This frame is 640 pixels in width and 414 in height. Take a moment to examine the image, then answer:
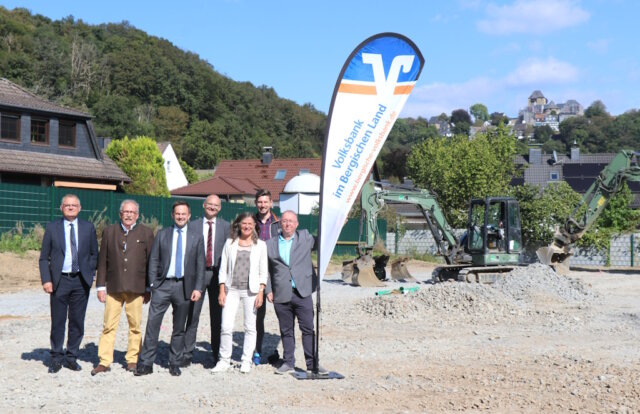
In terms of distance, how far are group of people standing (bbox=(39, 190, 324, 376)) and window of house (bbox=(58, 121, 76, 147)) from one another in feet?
87.8

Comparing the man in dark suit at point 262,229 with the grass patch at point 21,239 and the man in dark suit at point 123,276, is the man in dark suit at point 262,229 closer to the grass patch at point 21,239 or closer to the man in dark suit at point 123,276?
the man in dark suit at point 123,276

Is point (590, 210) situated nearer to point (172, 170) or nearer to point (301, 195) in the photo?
point (301, 195)

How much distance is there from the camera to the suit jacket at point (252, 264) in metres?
8.70

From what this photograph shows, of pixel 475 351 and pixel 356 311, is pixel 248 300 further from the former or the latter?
pixel 356 311

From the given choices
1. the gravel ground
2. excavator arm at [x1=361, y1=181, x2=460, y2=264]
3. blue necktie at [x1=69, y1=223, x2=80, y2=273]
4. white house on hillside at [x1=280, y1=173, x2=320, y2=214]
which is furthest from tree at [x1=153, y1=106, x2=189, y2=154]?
blue necktie at [x1=69, y1=223, x2=80, y2=273]

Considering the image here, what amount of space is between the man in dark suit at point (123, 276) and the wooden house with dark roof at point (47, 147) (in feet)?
77.7

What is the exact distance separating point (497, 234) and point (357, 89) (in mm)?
14929

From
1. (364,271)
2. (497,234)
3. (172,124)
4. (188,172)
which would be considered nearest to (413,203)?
(497,234)

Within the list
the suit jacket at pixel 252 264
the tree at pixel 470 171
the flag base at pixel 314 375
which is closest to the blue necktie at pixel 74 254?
the suit jacket at pixel 252 264

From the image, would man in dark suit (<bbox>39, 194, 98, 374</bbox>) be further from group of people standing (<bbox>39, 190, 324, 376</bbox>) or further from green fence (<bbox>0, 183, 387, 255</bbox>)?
green fence (<bbox>0, 183, 387, 255</bbox>)

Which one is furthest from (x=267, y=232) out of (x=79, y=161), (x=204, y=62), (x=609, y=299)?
(x=204, y=62)

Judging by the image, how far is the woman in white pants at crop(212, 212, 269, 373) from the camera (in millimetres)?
8711

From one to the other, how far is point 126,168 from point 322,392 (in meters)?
40.2

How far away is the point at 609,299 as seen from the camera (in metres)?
19.1
